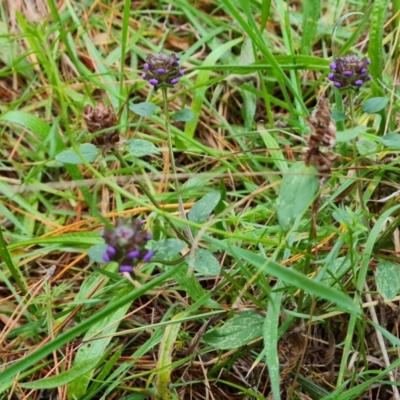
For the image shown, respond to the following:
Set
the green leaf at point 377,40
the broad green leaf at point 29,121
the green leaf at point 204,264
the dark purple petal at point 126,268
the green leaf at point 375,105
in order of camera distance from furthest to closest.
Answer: the broad green leaf at point 29,121 → the green leaf at point 377,40 → the green leaf at point 375,105 → the green leaf at point 204,264 → the dark purple petal at point 126,268

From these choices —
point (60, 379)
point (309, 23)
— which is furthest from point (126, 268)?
point (309, 23)

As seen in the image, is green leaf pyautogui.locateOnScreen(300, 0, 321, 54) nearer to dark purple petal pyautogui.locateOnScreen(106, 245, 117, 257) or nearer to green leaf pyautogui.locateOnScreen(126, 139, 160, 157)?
green leaf pyautogui.locateOnScreen(126, 139, 160, 157)

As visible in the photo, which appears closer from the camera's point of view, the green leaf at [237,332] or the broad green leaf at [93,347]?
the green leaf at [237,332]

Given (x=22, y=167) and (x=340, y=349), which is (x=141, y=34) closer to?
(x=22, y=167)

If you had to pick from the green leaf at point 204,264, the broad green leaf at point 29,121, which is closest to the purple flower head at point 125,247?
the green leaf at point 204,264

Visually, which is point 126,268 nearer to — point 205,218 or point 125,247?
point 125,247

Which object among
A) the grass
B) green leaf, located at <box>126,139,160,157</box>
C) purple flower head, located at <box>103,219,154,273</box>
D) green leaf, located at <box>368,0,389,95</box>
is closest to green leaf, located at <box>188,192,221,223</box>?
the grass

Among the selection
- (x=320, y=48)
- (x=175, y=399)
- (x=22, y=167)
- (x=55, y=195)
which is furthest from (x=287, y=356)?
(x=320, y=48)

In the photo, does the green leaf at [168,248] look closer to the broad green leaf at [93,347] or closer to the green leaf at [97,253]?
the green leaf at [97,253]
